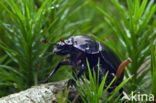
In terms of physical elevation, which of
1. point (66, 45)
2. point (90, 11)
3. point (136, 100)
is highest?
point (90, 11)

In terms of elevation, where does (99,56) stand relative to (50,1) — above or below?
below

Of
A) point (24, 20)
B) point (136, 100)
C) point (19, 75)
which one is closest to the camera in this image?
point (136, 100)

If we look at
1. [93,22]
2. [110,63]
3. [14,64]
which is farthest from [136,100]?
[93,22]

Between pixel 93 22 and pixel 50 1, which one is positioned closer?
pixel 50 1

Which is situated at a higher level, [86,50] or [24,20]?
[24,20]

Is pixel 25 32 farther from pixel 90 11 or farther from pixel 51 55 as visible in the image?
pixel 90 11

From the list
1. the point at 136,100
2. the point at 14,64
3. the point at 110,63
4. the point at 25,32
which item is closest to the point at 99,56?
the point at 110,63

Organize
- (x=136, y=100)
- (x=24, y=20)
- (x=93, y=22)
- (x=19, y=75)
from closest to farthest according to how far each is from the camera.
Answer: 1. (x=136, y=100)
2. (x=24, y=20)
3. (x=19, y=75)
4. (x=93, y=22)

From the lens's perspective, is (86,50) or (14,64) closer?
(86,50)

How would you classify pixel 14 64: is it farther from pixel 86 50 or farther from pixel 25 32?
pixel 86 50
